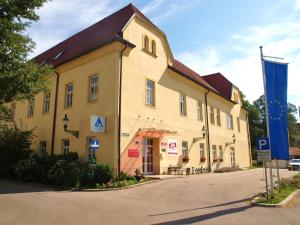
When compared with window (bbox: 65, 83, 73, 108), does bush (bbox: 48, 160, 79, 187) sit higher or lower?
lower

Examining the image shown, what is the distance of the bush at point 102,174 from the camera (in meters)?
14.8

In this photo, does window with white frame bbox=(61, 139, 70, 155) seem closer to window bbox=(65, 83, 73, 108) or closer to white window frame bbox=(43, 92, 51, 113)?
window bbox=(65, 83, 73, 108)

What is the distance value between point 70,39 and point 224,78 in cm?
1877

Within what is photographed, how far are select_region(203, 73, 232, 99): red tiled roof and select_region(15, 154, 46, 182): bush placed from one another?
23514 mm

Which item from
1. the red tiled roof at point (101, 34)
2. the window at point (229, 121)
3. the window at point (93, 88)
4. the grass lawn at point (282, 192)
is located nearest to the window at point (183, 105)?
the red tiled roof at point (101, 34)

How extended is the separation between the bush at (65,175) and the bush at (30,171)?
1.32 metres

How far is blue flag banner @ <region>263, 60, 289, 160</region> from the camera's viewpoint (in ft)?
38.3

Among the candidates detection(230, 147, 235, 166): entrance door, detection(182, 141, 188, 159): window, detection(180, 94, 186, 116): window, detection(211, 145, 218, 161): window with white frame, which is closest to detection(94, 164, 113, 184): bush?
detection(182, 141, 188, 159): window

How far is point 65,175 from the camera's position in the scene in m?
14.7

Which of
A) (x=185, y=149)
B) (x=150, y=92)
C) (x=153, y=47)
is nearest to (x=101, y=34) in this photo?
(x=153, y=47)

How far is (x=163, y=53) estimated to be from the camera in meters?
21.7

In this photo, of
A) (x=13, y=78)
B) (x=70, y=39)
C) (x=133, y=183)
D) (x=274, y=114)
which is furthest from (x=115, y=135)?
(x=70, y=39)

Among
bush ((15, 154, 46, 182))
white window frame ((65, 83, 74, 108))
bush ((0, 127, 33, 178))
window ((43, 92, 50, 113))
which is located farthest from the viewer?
window ((43, 92, 50, 113))

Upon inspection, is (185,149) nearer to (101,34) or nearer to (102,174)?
(102,174)
